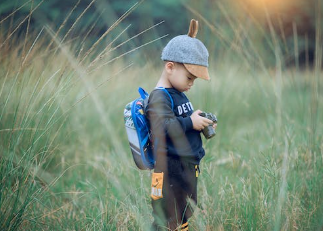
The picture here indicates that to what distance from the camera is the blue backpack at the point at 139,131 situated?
1.84m

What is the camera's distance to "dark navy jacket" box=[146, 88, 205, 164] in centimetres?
178

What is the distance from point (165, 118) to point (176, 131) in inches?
2.9

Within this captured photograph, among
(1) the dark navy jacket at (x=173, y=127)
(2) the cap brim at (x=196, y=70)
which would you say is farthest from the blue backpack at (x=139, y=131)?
(2) the cap brim at (x=196, y=70)

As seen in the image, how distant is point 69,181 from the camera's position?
3.05m

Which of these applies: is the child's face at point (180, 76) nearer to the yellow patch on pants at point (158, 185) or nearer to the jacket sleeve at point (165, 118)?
the jacket sleeve at point (165, 118)

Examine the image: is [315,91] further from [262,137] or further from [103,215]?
[262,137]

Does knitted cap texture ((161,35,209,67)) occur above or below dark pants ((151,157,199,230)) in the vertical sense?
above

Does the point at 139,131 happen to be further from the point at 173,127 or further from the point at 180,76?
the point at 180,76

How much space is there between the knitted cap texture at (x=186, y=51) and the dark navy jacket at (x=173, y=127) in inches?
6.0

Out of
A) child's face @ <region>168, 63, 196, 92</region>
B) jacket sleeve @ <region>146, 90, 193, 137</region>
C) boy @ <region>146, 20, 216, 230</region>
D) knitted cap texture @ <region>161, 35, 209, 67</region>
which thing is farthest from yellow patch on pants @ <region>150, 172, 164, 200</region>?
knitted cap texture @ <region>161, 35, 209, 67</region>

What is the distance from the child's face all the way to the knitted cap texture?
0.04m

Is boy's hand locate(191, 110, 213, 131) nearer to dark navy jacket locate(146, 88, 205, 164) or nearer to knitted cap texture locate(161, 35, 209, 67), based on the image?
dark navy jacket locate(146, 88, 205, 164)

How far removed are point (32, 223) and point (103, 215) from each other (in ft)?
1.15

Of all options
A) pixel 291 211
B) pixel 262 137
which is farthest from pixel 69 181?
pixel 262 137
